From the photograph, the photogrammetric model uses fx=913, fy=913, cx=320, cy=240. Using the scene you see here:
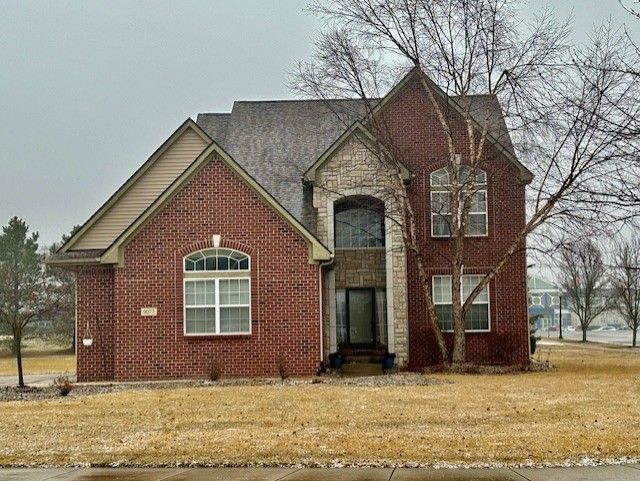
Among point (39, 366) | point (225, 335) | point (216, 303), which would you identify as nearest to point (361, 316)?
point (225, 335)

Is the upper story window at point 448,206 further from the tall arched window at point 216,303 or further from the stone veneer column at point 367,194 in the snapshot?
the tall arched window at point 216,303

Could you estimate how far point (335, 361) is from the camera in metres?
27.8

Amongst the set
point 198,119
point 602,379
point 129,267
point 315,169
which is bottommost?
point 602,379

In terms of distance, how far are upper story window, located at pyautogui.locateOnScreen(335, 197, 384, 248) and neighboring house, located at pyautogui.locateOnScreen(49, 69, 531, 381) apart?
5cm

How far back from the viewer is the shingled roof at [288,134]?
2971cm

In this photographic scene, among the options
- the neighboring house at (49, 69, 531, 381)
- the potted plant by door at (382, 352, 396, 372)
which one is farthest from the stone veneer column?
the potted plant by door at (382, 352, 396, 372)

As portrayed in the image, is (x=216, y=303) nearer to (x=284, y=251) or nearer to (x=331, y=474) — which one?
(x=284, y=251)

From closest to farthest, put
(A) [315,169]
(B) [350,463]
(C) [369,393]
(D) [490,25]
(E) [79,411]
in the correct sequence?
1. (B) [350,463]
2. (E) [79,411]
3. (C) [369,393]
4. (D) [490,25]
5. (A) [315,169]

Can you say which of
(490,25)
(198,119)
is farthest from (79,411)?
(198,119)

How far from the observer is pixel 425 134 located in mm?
30141

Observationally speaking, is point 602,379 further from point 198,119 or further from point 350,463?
point 198,119

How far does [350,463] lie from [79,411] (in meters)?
7.97

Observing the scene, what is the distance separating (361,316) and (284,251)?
527 cm

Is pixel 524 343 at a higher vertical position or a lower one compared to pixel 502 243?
lower
